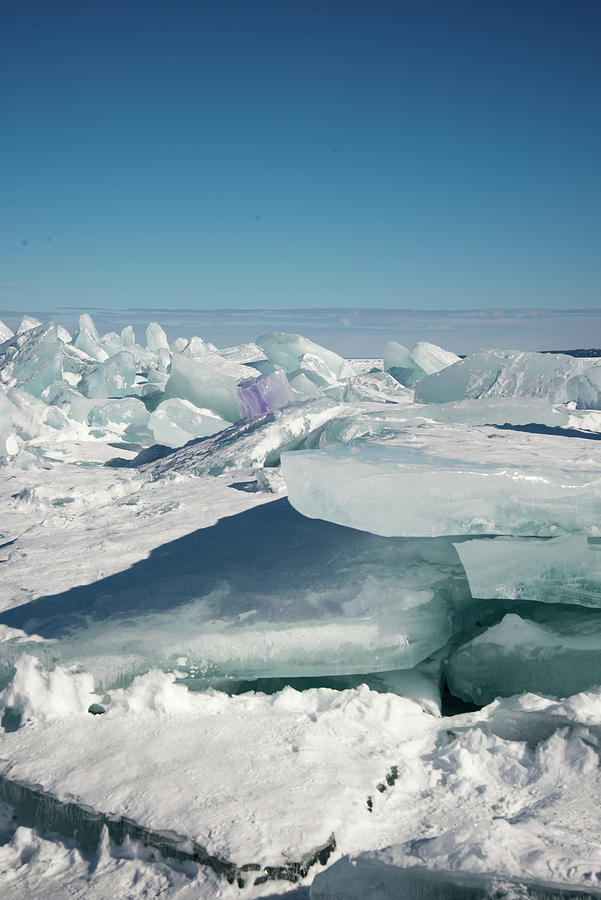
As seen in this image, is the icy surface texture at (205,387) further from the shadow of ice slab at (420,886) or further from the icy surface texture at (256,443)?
the shadow of ice slab at (420,886)

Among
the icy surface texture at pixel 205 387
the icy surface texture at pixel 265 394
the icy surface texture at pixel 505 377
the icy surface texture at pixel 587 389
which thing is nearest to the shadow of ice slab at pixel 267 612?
the icy surface texture at pixel 505 377

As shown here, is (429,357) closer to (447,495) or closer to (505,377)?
(505,377)

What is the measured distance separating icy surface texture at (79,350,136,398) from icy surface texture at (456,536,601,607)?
1083cm

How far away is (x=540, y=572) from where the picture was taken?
6.95 ft

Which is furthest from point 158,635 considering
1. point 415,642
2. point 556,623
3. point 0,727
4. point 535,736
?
point 556,623

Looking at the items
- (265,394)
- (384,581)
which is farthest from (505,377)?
(384,581)

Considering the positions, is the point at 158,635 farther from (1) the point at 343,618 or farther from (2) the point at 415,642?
(2) the point at 415,642

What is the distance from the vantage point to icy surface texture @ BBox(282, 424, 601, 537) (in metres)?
2.06

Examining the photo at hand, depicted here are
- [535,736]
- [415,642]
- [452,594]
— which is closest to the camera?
[535,736]

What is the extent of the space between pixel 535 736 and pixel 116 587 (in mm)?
1556

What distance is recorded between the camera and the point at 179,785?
1.61 m

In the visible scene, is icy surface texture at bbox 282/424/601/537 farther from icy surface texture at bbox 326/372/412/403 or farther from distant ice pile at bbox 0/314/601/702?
icy surface texture at bbox 326/372/412/403

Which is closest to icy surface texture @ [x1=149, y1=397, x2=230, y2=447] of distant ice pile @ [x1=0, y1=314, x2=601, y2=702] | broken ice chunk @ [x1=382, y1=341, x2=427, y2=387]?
distant ice pile @ [x1=0, y1=314, x2=601, y2=702]

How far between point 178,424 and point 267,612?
18.3 ft
